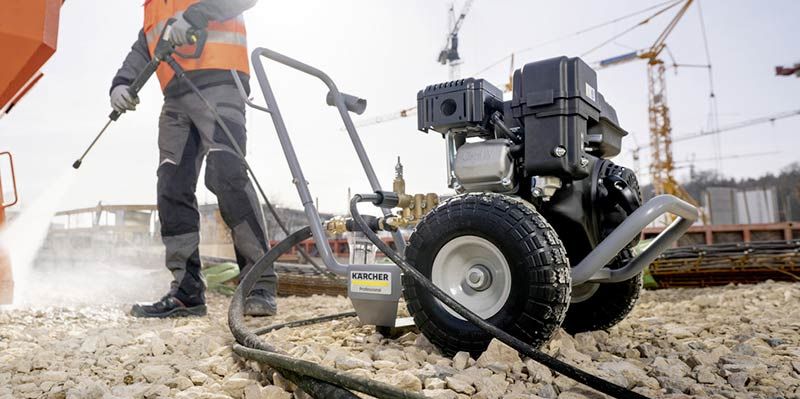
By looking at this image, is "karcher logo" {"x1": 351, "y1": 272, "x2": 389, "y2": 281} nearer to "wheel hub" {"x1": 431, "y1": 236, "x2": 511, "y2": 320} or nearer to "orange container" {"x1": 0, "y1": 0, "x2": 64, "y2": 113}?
"wheel hub" {"x1": 431, "y1": 236, "x2": 511, "y2": 320}

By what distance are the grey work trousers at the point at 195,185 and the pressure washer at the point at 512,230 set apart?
31.4 inches

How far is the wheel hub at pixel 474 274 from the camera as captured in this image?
5.10 ft

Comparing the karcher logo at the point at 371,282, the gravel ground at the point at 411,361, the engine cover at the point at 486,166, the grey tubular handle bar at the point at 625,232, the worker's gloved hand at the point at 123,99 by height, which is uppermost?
the worker's gloved hand at the point at 123,99

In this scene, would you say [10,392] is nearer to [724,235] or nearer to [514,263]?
[514,263]

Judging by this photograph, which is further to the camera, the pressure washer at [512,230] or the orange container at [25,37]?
the orange container at [25,37]

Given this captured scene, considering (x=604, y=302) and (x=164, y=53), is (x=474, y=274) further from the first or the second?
(x=164, y=53)

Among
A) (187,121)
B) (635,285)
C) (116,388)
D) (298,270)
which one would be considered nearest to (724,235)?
(298,270)

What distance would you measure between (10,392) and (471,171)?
4.79ft

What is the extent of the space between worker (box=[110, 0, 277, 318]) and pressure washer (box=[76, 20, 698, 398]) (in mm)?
801

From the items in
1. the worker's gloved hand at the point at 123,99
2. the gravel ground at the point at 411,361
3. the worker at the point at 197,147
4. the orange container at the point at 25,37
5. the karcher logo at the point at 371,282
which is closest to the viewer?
the gravel ground at the point at 411,361

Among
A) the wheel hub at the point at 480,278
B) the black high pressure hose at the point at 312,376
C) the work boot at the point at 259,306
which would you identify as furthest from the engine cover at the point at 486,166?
the work boot at the point at 259,306

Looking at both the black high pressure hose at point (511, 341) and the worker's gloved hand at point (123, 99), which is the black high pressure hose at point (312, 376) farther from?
the worker's gloved hand at point (123, 99)

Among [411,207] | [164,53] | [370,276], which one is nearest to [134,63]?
[164,53]

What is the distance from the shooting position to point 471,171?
1697 mm
